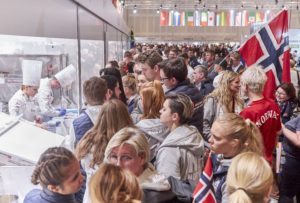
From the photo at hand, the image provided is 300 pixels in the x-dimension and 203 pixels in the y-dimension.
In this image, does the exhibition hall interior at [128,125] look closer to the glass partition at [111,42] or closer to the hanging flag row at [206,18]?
the glass partition at [111,42]

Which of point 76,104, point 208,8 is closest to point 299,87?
point 76,104

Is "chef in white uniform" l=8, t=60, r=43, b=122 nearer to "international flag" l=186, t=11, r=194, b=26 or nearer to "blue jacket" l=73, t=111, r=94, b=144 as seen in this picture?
"blue jacket" l=73, t=111, r=94, b=144

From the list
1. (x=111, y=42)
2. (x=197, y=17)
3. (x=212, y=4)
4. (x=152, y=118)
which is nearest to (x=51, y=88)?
(x=152, y=118)

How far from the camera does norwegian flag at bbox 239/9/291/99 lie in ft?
14.2

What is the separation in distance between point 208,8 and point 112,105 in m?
25.8

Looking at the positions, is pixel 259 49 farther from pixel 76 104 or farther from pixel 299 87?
pixel 299 87

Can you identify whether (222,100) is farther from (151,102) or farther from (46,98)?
(46,98)

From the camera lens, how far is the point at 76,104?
16.9 feet

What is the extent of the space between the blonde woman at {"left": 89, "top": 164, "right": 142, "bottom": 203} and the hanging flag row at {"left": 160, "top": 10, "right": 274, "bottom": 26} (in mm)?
25499

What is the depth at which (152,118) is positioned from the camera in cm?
325

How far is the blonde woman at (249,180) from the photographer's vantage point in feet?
5.68

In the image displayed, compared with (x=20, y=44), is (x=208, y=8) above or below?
above

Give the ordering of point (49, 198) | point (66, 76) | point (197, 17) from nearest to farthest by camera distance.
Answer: point (49, 198) → point (66, 76) → point (197, 17)

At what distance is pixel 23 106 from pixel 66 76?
0.90 m
